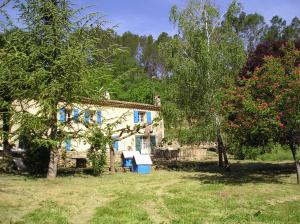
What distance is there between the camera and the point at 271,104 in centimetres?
1338

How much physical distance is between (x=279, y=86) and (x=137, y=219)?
8.00 metres

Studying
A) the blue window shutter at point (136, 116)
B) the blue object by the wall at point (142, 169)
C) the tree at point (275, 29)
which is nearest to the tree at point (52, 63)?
the blue object by the wall at point (142, 169)

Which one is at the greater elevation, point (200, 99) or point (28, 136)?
point (200, 99)

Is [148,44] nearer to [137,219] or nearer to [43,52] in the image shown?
[43,52]

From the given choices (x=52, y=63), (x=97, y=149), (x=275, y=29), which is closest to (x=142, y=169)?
(x=97, y=149)

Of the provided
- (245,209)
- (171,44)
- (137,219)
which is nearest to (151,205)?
(137,219)

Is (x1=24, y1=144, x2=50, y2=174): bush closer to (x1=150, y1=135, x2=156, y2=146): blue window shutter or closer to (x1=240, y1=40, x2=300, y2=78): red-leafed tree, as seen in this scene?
(x1=240, y1=40, x2=300, y2=78): red-leafed tree

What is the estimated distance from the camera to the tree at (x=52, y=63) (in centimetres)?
1644

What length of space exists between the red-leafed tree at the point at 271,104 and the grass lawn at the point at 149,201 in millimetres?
2013

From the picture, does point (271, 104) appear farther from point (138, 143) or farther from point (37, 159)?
point (138, 143)

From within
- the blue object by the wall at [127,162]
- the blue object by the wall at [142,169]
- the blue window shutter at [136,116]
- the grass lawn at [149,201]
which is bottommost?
the grass lawn at [149,201]

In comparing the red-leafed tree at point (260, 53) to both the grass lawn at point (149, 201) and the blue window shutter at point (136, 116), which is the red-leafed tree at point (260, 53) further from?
the blue window shutter at point (136, 116)

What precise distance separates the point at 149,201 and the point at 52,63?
28.6 ft

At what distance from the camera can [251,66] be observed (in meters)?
19.4
